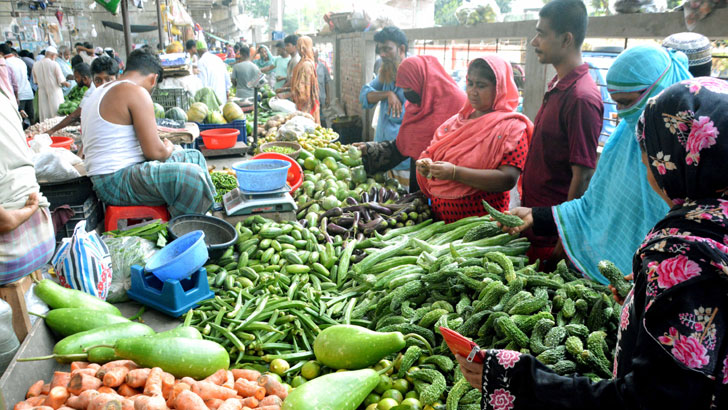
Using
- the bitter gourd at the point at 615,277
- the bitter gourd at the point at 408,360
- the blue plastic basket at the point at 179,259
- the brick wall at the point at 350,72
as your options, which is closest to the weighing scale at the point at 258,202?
the blue plastic basket at the point at 179,259

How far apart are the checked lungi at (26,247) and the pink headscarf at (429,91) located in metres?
3.52

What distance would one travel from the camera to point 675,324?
41.1 inches

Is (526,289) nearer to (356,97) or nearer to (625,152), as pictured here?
(625,152)

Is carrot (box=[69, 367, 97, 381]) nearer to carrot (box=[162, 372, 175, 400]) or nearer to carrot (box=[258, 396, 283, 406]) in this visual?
carrot (box=[162, 372, 175, 400])

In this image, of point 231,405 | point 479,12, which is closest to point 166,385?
point 231,405

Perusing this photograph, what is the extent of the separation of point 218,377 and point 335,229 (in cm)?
217

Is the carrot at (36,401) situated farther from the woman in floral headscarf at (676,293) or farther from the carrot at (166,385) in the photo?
the woman in floral headscarf at (676,293)

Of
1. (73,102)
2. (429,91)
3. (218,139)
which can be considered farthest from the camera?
(73,102)

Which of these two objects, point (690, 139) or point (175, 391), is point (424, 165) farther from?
point (690, 139)

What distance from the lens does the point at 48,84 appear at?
33.8 feet

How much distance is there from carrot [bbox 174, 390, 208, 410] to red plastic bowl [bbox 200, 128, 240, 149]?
5.36 meters

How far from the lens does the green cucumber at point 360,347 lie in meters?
2.17

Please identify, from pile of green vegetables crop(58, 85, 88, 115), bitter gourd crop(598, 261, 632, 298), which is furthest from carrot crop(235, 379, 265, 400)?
pile of green vegetables crop(58, 85, 88, 115)

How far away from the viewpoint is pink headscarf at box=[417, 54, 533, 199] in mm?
3578
